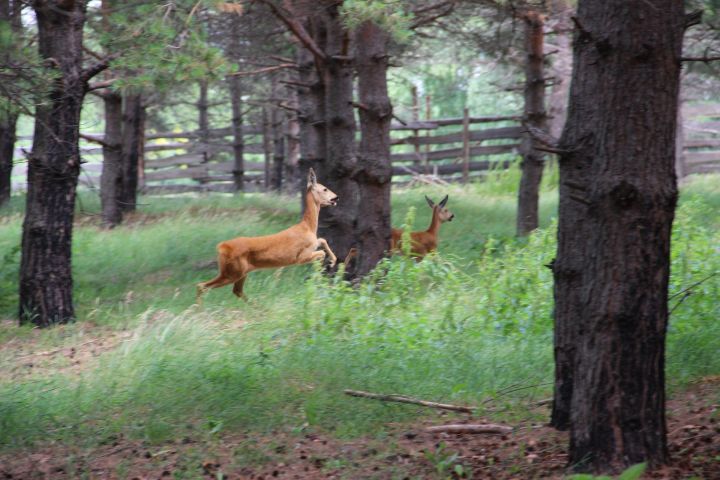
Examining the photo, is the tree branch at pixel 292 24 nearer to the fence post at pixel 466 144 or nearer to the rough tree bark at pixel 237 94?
the rough tree bark at pixel 237 94

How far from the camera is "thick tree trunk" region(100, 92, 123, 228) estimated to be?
1702 cm

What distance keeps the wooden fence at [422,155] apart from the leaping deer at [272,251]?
1229 centimetres

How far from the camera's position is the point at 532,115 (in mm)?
14047

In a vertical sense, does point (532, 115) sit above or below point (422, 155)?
above

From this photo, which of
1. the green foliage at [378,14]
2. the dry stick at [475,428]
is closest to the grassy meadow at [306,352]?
the dry stick at [475,428]

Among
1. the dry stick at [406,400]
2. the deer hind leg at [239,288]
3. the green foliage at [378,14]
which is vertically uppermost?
the green foliage at [378,14]

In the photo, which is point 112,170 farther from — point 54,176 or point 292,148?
point 54,176

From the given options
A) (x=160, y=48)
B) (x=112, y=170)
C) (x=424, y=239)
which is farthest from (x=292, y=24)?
(x=112, y=170)

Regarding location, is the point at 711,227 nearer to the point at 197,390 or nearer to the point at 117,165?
the point at 197,390

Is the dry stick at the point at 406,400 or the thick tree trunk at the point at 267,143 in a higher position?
the thick tree trunk at the point at 267,143

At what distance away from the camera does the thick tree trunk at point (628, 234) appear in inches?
188

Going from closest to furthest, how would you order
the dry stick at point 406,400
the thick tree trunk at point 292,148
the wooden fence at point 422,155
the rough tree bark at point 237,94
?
the dry stick at point 406,400 < the rough tree bark at point 237,94 < the thick tree trunk at point 292,148 < the wooden fence at point 422,155

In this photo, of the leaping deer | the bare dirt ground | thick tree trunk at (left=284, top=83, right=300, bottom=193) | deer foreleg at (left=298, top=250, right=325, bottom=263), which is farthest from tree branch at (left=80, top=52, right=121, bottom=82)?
thick tree trunk at (left=284, top=83, right=300, bottom=193)

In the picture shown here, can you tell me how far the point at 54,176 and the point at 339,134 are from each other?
370 centimetres
